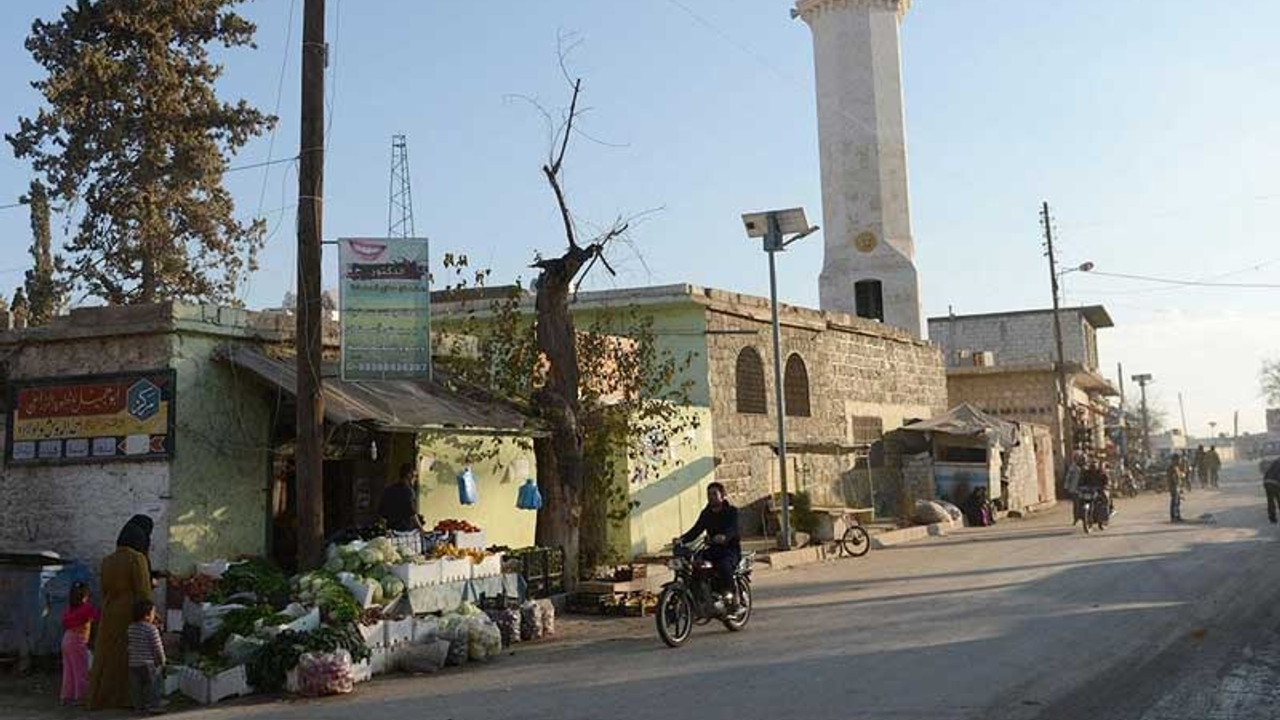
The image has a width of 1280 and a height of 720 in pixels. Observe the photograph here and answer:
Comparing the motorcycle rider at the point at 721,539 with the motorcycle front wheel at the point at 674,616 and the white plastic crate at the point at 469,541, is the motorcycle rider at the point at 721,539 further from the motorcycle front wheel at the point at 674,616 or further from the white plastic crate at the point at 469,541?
the white plastic crate at the point at 469,541

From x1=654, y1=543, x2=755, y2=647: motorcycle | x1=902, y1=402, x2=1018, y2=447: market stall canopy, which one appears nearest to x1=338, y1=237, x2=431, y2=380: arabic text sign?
x1=654, y1=543, x2=755, y2=647: motorcycle

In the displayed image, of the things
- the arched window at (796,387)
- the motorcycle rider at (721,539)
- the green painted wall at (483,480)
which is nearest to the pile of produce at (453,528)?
the green painted wall at (483,480)

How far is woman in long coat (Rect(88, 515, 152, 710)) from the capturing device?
9.10 meters

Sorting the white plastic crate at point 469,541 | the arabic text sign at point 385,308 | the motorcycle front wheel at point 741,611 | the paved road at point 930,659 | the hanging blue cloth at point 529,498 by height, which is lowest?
the paved road at point 930,659

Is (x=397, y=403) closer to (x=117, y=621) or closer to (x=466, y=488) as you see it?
(x=466, y=488)

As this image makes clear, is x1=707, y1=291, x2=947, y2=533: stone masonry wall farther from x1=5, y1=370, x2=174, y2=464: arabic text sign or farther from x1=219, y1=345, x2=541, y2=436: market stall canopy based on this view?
x1=5, y1=370, x2=174, y2=464: arabic text sign

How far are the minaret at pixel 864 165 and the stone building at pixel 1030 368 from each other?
14.8 feet

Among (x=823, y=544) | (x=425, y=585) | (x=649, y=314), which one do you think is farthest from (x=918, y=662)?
(x=649, y=314)

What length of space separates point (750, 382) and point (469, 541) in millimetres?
12602

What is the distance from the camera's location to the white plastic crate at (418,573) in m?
11.1

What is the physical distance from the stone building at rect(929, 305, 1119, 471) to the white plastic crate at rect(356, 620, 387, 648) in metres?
35.1

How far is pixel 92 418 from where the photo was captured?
12055 millimetres

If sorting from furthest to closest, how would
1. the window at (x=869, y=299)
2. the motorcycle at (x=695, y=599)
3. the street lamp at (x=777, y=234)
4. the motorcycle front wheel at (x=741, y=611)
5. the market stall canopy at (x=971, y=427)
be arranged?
the window at (x=869, y=299) < the market stall canopy at (x=971, y=427) < the street lamp at (x=777, y=234) < the motorcycle front wheel at (x=741, y=611) < the motorcycle at (x=695, y=599)

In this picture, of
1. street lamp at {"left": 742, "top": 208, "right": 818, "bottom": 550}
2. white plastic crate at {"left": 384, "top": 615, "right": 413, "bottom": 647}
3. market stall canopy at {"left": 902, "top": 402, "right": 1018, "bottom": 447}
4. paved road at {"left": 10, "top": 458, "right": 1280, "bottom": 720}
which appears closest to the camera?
paved road at {"left": 10, "top": 458, "right": 1280, "bottom": 720}
